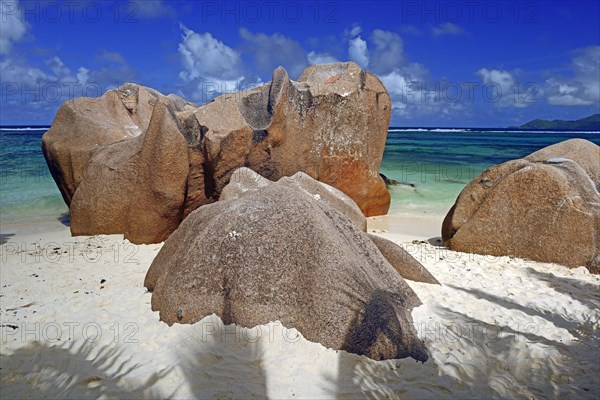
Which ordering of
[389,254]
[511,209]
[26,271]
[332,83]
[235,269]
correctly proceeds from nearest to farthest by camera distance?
1. [235,269]
2. [389,254]
3. [26,271]
4. [511,209]
5. [332,83]

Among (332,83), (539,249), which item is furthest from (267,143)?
(539,249)

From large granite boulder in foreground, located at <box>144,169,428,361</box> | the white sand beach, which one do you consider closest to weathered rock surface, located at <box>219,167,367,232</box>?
the white sand beach

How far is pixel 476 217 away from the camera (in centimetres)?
654

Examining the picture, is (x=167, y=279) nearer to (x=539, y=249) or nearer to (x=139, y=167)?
(x=139, y=167)

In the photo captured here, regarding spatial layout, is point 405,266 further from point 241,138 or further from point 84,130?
point 84,130

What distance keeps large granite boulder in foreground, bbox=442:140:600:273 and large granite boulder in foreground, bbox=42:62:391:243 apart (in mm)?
2969

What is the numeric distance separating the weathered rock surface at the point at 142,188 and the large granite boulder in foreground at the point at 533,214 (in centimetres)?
402

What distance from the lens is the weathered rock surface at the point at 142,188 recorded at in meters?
7.14

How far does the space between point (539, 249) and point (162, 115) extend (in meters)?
5.34

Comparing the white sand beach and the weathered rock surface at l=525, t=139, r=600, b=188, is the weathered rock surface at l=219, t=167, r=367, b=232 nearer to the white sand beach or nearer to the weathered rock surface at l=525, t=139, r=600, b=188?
the white sand beach

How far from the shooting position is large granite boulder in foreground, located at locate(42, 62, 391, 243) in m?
7.55

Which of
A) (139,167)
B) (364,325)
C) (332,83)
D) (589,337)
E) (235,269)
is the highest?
(332,83)

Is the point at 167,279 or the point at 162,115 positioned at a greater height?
the point at 162,115

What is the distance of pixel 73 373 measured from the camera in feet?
11.0
